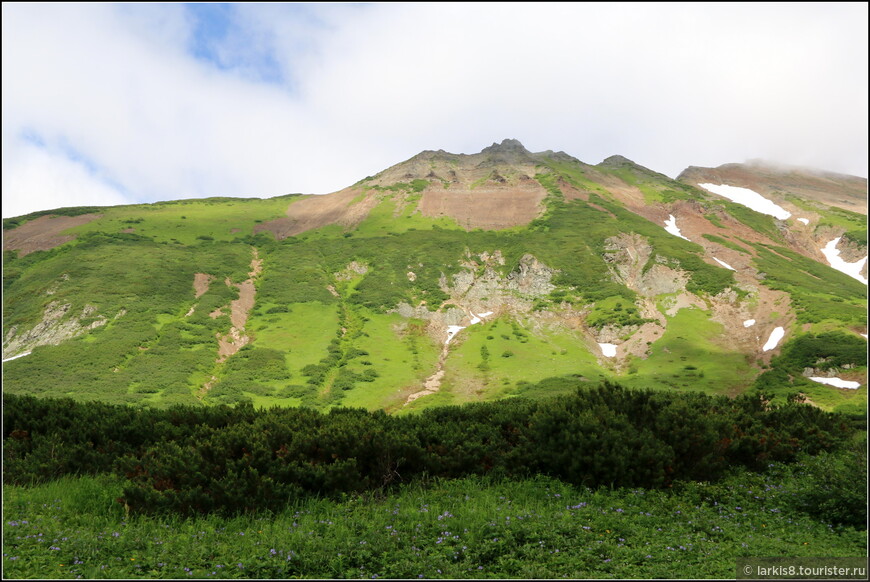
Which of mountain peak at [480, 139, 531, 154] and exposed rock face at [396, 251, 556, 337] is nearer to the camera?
exposed rock face at [396, 251, 556, 337]

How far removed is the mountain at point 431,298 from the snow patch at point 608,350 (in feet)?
0.96

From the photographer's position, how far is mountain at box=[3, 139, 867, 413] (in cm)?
5141

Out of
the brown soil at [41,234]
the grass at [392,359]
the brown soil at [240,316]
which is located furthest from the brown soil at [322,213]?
the grass at [392,359]

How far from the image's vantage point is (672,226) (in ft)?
338

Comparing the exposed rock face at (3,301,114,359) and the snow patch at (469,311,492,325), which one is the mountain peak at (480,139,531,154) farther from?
the exposed rock face at (3,301,114,359)

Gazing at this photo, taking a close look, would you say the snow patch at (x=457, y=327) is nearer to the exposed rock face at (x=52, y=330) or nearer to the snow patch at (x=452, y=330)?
the snow patch at (x=452, y=330)

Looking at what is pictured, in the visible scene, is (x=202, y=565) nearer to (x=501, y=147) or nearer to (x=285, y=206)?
(x=285, y=206)

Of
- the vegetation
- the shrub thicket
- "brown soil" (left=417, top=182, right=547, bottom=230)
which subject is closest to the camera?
the vegetation

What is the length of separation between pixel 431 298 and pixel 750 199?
4399 inches

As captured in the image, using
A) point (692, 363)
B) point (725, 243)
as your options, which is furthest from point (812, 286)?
point (692, 363)

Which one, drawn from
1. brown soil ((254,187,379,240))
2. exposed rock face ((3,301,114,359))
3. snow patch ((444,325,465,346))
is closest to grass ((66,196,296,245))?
brown soil ((254,187,379,240))

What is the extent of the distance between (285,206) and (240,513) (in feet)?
376

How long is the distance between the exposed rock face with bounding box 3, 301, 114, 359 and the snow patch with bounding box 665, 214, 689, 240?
314 ft

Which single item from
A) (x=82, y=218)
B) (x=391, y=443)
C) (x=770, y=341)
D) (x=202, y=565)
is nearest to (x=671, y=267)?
(x=770, y=341)
